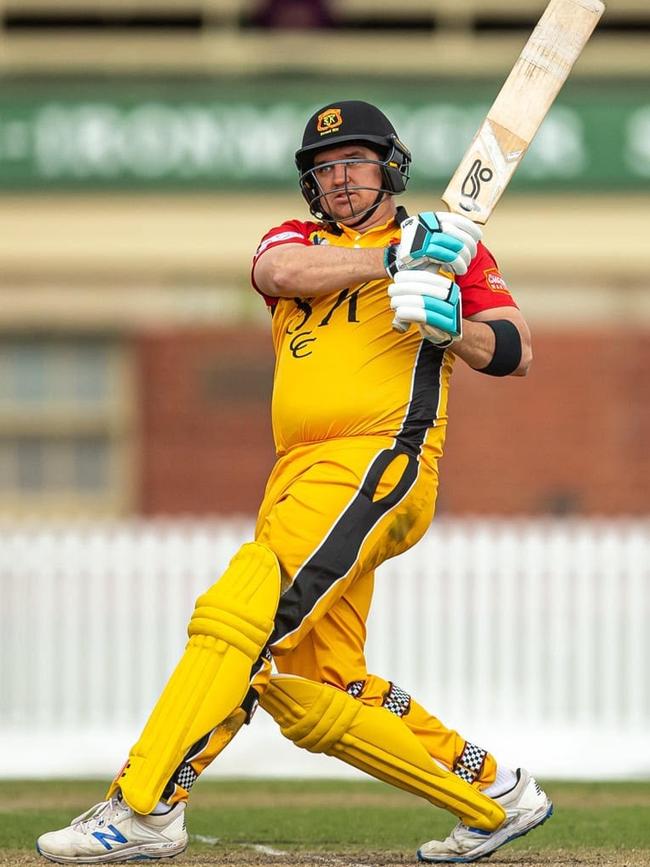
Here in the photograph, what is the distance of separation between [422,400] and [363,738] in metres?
0.87

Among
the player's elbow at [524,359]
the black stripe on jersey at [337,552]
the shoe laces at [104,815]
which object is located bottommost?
the shoe laces at [104,815]

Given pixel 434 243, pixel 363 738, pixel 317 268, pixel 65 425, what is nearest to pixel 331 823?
pixel 363 738

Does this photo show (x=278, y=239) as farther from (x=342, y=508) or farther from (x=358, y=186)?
(x=342, y=508)

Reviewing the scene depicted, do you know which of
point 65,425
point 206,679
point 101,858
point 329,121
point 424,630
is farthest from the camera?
point 65,425

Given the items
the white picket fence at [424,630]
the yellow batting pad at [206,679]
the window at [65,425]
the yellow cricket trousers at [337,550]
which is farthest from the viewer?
the window at [65,425]

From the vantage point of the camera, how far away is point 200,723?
4328 mm

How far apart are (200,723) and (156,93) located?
11498 millimetres

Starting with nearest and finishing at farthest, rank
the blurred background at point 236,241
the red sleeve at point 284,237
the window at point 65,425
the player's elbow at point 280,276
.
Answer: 1. the player's elbow at point 280,276
2. the red sleeve at point 284,237
3. the blurred background at point 236,241
4. the window at point 65,425

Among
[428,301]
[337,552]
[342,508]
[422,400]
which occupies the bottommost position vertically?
[337,552]

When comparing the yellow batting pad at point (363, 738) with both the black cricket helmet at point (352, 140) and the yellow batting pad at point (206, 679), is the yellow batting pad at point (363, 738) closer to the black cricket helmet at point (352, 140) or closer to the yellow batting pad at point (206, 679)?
the yellow batting pad at point (206, 679)

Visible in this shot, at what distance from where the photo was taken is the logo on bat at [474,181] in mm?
4691

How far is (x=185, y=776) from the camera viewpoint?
14.7 ft

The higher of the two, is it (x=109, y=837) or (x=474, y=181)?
(x=474, y=181)

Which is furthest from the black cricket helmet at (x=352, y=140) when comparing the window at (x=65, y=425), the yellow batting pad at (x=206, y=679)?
the window at (x=65, y=425)
